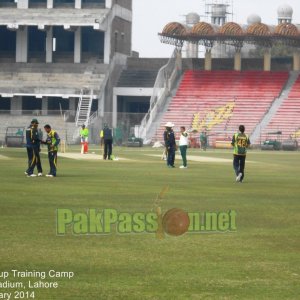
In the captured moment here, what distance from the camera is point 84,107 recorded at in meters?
101

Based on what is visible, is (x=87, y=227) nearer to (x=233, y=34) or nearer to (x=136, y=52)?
(x=233, y=34)

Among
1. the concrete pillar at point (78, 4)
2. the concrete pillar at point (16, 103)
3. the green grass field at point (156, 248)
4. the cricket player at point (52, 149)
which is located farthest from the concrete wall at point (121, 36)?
the green grass field at point (156, 248)

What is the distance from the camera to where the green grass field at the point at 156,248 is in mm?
15312

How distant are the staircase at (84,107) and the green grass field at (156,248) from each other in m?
61.9

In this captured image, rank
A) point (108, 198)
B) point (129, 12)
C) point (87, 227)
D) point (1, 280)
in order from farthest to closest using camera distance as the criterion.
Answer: point (129, 12)
point (108, 198)
point (87, 227)
point (1, 280)

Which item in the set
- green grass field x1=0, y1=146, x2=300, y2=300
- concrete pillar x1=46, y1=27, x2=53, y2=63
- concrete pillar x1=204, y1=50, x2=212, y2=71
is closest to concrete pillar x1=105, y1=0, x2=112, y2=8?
concrete pillar x1=46, y1=27, x2=53, y2=63

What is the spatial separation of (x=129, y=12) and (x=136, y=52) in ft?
31.7

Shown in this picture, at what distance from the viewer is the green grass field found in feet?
50.2

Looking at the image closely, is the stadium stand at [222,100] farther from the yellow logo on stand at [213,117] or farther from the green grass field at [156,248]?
the green grass field at [156,248]

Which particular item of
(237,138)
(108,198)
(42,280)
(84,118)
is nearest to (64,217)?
(108,198)

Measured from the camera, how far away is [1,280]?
15.3m

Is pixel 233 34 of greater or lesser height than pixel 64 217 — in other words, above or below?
above

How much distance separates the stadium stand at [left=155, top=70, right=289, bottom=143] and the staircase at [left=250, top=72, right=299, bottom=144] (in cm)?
38

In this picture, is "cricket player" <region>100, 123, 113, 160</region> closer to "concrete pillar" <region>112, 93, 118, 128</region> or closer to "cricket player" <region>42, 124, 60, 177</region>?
"cricket player" <region>42, 124, 60, 177</region>
